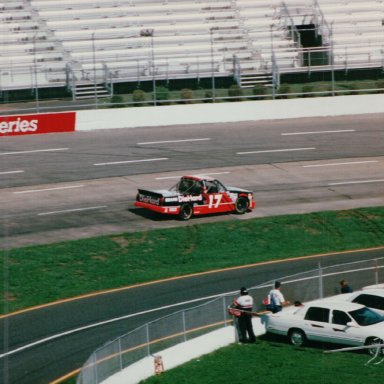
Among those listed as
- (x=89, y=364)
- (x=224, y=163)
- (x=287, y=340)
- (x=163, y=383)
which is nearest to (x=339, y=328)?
(x=287, y=340)

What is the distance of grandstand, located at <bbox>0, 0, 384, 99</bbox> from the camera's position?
52406 mm

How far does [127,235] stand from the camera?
36.0m

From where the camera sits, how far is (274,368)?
25.4 meters

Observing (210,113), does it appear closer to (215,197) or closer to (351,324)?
(215,197)

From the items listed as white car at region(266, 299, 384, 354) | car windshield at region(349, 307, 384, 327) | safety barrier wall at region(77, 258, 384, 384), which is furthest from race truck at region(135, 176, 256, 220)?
car windshield at region(349, 307, 384, 327)

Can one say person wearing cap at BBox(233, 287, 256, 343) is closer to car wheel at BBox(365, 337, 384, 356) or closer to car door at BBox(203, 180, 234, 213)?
car wheel at BBox(365, 337, 384, 356)

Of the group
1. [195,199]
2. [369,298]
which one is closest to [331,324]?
[369,298]

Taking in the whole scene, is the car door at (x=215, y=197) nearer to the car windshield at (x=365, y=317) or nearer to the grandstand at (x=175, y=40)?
the car windshield at (x=365, y=317)

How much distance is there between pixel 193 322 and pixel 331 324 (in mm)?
3508

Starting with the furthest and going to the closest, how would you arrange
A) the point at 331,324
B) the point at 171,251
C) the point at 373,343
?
1. the point at 171,251
2. the point at 331,324
3. the point at 373,343

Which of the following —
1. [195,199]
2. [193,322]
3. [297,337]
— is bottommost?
[297,337]

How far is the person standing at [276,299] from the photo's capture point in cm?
2767

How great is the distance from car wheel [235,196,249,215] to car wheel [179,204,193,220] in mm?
1879

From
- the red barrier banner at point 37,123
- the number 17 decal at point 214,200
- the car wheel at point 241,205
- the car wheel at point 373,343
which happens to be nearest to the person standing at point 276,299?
the car wheel at point 373,343
